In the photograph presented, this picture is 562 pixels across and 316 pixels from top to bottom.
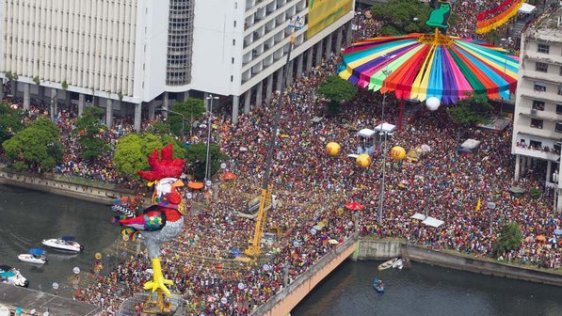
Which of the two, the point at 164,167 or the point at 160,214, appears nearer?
the point at 160,214

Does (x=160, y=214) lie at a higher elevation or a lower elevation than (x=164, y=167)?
lower

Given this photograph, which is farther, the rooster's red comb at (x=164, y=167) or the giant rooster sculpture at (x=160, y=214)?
the rooster's red comb at (x=164, y=167)

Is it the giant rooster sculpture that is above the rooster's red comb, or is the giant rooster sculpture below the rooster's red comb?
below

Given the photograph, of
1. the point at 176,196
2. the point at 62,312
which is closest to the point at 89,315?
the point at 62,312

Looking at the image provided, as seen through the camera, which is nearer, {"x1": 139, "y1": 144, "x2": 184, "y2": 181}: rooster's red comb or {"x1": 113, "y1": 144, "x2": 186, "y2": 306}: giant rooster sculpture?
{"x1": 113, "y1": 144, "x2": 186, "y2": 306}: giant rooster sculpture

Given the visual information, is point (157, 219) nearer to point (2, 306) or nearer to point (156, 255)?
point (156, 255)

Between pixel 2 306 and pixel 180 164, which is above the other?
pixel 180 164

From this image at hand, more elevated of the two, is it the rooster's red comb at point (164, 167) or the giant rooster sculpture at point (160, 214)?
the rooster's red comb at point (164, 167)
